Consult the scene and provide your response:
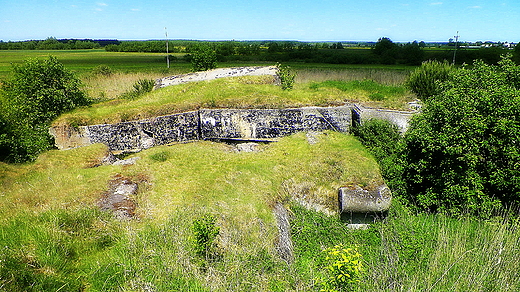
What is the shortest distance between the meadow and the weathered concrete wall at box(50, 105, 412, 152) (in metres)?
0.59

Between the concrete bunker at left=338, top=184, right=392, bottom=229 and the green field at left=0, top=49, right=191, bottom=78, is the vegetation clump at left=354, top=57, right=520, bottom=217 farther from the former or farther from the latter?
the green field at left=0, top=49, right=191, bottom=78

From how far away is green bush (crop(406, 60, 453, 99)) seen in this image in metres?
14.5

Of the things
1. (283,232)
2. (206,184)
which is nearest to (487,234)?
(283,232)

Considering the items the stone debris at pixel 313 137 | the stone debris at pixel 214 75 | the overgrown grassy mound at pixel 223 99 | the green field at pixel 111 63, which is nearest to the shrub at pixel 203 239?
the stone debris at pixel 313 137

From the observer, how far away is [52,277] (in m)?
4.02

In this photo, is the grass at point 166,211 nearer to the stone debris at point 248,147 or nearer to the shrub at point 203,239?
the shrub at point 203,239

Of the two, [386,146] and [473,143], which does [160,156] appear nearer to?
[386,146]

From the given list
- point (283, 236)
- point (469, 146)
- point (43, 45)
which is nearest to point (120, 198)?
point (283, 236)

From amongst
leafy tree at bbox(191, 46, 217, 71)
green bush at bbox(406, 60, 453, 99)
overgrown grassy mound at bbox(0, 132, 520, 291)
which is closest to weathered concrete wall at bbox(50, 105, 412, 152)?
overgrown grassy mound at bbox(0, 132, 520, 291)

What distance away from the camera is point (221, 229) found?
5957 mm

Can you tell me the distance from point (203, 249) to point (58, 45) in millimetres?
86687

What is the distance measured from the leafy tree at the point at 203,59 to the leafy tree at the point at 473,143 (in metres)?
15.3

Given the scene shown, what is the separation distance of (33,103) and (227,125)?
697cm

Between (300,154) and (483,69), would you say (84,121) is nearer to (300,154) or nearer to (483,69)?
(300,154)
